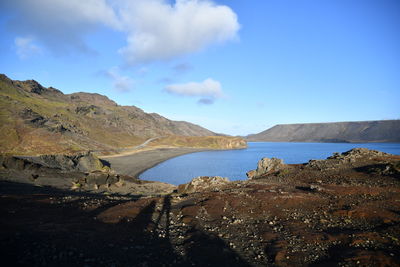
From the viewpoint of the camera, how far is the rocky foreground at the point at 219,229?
919cm

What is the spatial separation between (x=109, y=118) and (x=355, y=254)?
182278 mm

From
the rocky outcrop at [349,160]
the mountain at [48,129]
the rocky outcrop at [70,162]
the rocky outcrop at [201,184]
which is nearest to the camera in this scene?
the rocky outcrop at [349,160]

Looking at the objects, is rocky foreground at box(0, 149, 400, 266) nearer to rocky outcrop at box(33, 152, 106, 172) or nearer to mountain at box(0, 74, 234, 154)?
rocky outcrop at box(33, 152, 106, 172)

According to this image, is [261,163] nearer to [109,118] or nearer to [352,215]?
[352,215]

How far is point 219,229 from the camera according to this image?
13.3m

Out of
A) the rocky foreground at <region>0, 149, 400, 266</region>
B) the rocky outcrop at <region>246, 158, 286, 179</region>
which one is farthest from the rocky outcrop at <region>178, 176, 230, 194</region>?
the rocky foreground at <region>0, 149, 400, 266</region>

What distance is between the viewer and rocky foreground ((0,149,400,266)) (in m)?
9.19

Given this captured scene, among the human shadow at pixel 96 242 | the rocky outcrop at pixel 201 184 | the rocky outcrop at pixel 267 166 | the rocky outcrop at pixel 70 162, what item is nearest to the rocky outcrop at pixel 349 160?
the rocky outcrop at pixel 267 166

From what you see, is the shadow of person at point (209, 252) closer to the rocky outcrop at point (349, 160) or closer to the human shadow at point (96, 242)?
the human shadow at point (96, 242)

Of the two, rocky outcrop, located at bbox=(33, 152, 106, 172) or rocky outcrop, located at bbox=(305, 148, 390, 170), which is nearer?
rocky outcrop, located at bbox=(305, 148, 390, 170)

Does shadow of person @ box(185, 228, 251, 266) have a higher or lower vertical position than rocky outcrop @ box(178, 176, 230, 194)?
higher

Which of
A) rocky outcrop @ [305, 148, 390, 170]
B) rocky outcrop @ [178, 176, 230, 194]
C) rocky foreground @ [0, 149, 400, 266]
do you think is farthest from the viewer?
rocky outcrop @ [178, 176, 230, 194]

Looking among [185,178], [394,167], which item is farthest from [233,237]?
[185,178]

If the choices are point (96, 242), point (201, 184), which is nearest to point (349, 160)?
point (201, 184)
